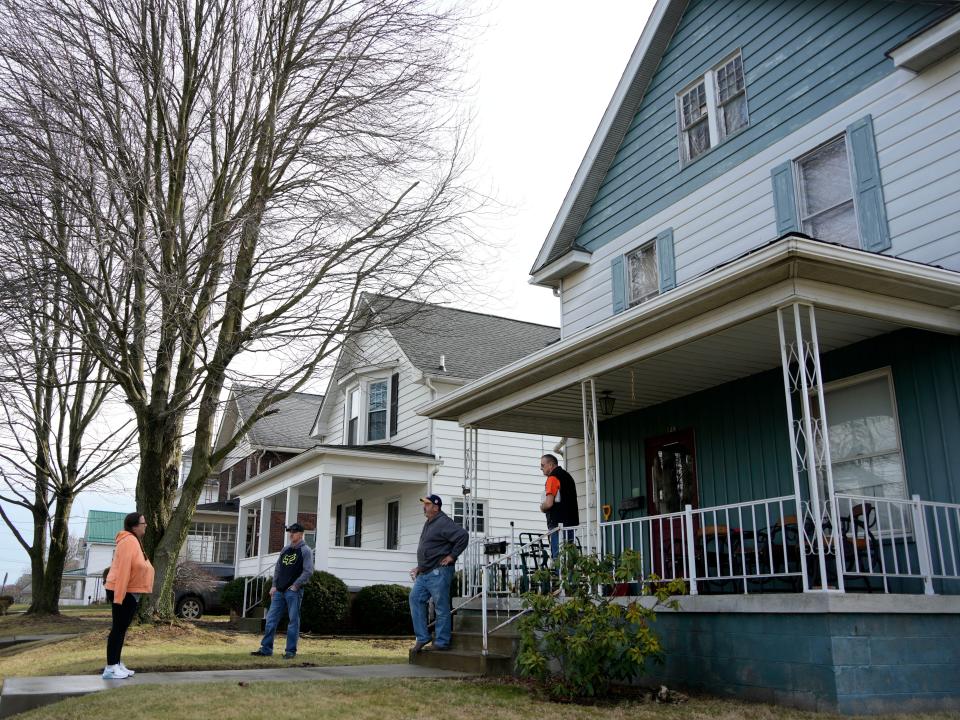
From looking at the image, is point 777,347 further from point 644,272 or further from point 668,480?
point 644,272

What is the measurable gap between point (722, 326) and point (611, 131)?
252 inches

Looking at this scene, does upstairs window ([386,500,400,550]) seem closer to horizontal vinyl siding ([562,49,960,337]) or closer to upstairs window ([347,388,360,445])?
upstairs window ([347,388,360,445])

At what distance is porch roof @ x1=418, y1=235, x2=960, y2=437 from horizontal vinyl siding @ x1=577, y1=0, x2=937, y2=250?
3.08 meters

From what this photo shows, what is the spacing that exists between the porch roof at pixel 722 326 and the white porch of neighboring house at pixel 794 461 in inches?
0.8

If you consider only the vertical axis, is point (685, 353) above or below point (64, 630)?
above

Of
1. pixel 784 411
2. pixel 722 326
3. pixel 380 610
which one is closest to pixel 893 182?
pixel 784 411

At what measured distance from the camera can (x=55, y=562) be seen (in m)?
20.9

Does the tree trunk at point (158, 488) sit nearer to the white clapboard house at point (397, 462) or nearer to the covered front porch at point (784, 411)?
the white clapboard house at point (397, 462)

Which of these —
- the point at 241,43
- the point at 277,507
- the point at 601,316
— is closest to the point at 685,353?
the point at 601,316

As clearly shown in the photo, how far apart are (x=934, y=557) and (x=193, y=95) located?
11.5 meters

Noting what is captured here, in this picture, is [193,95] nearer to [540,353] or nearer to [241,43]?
[241,43]

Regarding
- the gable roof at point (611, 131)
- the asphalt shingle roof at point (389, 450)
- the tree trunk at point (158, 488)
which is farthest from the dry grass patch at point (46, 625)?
the gable roof at point (611, 131)

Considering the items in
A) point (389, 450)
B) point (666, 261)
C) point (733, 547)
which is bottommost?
point (733, 547)

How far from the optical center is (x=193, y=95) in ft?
43.2
